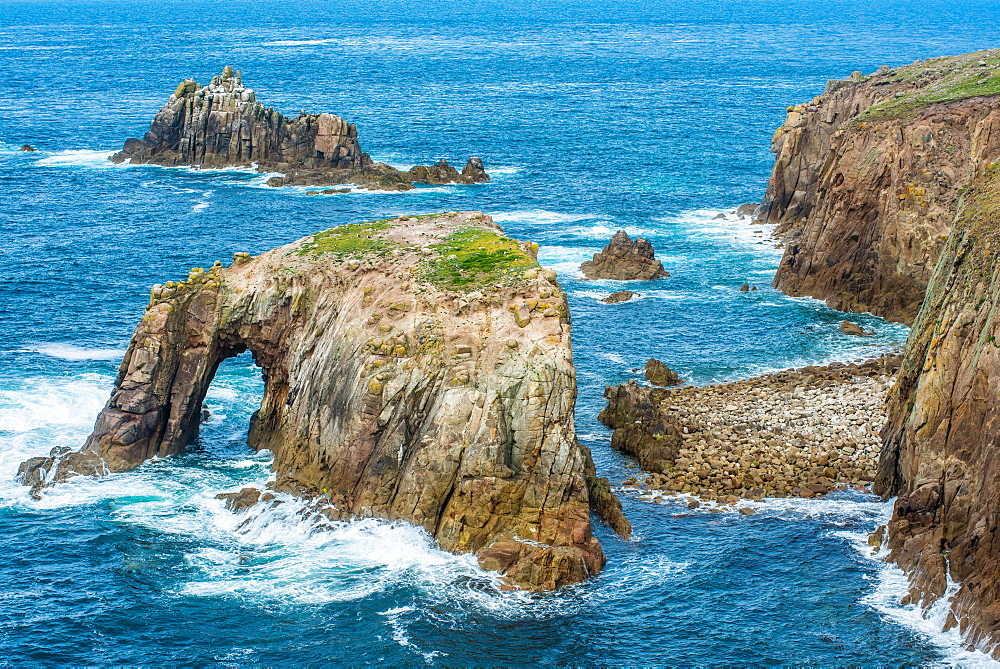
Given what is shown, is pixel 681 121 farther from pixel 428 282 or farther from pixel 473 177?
pixel 428 282

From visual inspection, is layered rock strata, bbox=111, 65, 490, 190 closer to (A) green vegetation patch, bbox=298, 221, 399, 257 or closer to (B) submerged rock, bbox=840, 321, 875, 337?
(B) submerged rock, bbox=840, 321, 875, 337

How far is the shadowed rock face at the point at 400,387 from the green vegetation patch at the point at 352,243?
157 mm

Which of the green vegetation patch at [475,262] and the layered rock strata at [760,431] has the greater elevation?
the green vegetation patch at [475,262]

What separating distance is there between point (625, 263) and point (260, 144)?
61564 mm

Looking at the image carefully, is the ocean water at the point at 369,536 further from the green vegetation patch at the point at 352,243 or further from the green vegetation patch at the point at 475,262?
the green vegetation patch at the point at 475,262

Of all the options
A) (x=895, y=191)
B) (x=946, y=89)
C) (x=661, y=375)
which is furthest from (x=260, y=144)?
(x=661, y=375)

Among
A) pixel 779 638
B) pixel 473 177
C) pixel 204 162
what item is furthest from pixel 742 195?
pixel 779 638

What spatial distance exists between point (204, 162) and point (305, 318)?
88.7 m

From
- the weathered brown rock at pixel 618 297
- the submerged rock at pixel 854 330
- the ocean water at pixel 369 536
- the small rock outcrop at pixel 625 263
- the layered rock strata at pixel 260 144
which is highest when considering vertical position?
the layered rock strata at pixel 260 144

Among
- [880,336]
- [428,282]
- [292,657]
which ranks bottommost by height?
[292,657]

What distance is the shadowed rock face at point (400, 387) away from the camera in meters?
52.0

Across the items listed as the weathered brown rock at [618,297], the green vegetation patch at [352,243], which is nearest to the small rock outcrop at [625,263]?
the weathered brown rock at [618,297]

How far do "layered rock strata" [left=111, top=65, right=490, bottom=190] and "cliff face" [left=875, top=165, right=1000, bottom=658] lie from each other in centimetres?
8525

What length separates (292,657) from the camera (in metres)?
44.8
